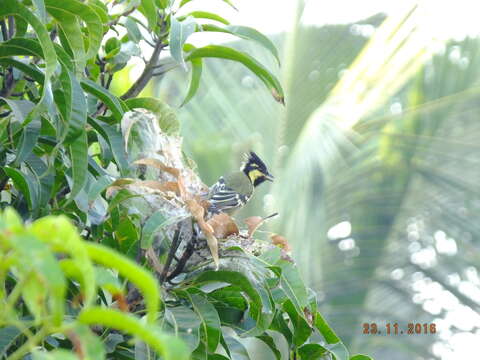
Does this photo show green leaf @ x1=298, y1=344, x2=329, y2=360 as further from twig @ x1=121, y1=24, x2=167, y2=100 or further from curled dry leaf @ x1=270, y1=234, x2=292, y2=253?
twig @ x1=121, y1=24, x2=167, y2=100

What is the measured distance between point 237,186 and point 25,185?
6.49ft

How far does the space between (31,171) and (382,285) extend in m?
7.98

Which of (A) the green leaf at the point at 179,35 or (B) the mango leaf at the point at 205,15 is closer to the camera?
(A) the green leaf at the point at 179,35

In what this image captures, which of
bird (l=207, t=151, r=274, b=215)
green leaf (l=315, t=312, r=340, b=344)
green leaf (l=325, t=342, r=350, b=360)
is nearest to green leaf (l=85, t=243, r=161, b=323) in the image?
green leaf (l=325, t=342, r=350, b=360)

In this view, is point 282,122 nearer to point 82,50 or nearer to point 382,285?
point 382,285

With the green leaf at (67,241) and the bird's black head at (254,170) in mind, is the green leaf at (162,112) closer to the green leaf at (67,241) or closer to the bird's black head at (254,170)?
the green leaf at (67,241)

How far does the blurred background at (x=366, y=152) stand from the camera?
26.0ft

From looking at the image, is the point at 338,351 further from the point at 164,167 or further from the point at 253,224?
the point at 164,167

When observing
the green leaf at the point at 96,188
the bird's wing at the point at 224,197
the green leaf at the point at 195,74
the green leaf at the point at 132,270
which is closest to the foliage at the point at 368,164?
the bird's wing at the point at 224,197

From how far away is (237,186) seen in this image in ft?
12.3

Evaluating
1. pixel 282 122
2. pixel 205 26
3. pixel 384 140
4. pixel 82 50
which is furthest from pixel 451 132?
pixel 82 50

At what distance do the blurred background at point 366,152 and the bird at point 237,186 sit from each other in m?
3.48

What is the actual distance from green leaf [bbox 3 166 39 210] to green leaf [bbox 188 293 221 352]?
1.32 ft

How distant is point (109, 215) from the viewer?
2051 millimetres
